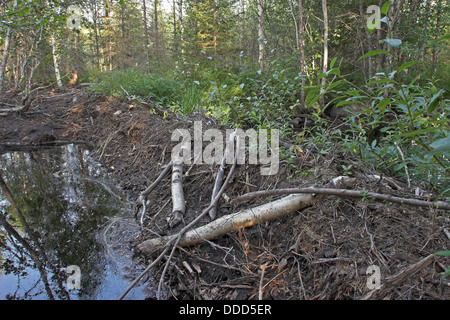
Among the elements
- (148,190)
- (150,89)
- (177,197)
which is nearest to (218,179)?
(177,197)

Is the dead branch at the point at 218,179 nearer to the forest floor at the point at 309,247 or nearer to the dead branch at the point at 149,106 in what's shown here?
the forest floor at the point at 309,247

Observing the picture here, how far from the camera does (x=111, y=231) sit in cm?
274

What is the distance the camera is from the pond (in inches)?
81.0

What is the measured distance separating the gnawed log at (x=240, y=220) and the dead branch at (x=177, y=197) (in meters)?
0.26

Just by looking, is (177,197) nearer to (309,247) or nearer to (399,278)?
(309,247)

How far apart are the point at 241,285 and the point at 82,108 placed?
6584 mm

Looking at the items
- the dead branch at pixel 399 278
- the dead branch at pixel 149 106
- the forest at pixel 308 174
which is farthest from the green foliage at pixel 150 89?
the dead branch at pixel 399 278

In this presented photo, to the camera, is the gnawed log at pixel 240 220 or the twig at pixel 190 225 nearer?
the twig at pixel 190 225

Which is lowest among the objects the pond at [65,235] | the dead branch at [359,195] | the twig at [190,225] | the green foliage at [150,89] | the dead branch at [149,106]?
the pond at [65,235]

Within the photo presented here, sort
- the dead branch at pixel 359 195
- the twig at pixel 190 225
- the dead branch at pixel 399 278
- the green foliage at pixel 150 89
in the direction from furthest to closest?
the green foliage at pixel 150 89, the twig at pixel 190 225, the dead branch at pixel 359 195, the dead branch at pixel 399 278

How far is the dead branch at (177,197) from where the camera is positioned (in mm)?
2470

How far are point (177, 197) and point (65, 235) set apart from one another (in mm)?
1180

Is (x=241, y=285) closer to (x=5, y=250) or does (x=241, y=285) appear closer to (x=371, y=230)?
(x=371, y=230)

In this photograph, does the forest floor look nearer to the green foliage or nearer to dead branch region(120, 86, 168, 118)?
dead branch region(120, 86, 168, 118)
